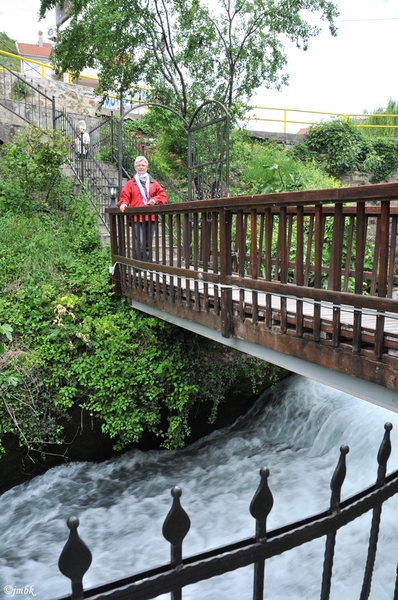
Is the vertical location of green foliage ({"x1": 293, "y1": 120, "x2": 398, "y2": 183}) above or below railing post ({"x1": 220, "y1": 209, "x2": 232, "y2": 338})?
above

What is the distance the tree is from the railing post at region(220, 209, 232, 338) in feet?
23.5

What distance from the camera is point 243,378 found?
7312mm

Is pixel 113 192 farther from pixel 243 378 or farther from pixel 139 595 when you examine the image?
pixel 139 595

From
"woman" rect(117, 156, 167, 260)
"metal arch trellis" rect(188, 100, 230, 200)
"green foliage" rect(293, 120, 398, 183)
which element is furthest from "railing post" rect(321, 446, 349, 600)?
"green foliage" rect(293, 120, 398, 183)

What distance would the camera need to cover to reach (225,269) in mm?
4508

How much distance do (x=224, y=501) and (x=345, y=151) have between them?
1354 centimetres

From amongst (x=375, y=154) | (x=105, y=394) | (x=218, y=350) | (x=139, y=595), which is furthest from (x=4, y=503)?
(x=375, y=154)

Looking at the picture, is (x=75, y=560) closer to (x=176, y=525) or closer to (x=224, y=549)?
(x=176, y=525)

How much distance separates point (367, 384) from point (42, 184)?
764 centimetres

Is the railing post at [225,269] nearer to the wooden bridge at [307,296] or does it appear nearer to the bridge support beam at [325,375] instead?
the wooden bridge at [307,296]

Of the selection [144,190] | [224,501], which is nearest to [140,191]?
[144,190]

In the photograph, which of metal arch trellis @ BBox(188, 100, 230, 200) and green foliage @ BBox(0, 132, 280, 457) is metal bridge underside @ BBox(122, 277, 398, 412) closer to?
green foliage @ BBox(0, 132, 280, 457)

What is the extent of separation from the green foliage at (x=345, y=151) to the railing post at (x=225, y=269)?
Answer: 1273 centimetres

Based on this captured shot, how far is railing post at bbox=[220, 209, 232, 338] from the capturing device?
445 cm
